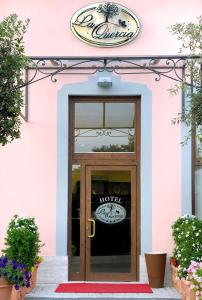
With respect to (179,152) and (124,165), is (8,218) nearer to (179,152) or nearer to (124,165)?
(124,165)

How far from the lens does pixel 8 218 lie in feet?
35.2

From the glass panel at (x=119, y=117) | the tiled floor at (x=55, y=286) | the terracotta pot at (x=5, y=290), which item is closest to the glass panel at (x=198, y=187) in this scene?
the tiled floor at (x=55, y=286)

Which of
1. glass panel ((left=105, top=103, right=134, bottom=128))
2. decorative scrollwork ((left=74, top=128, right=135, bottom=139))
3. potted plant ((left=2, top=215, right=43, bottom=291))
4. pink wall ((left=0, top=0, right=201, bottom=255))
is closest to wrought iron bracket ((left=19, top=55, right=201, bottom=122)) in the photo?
pink wall ((left=0, top=0, right=201, bottom=255))

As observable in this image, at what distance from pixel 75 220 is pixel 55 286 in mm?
1343

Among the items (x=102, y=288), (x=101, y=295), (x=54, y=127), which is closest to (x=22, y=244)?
(x=101, y=295)

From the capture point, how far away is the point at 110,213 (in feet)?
35.9

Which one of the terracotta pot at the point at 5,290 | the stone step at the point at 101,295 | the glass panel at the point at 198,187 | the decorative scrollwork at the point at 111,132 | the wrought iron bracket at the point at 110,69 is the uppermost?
the wrought iron bracket at the point at 110,69

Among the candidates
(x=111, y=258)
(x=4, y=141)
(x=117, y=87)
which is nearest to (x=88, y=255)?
(x=111, y=258)

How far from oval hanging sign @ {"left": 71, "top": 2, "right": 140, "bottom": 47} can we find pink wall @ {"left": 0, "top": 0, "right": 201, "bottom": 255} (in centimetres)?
15

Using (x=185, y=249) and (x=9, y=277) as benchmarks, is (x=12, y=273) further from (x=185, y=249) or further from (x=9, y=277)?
(x=185, y=249)

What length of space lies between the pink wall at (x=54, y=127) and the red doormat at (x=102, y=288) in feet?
2.59

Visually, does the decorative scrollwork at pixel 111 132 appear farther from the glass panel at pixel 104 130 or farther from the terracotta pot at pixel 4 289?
the terracotta pot at pixel 4 289

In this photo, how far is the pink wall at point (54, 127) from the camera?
35.2 ft

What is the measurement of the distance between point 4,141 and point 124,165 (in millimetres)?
3843
